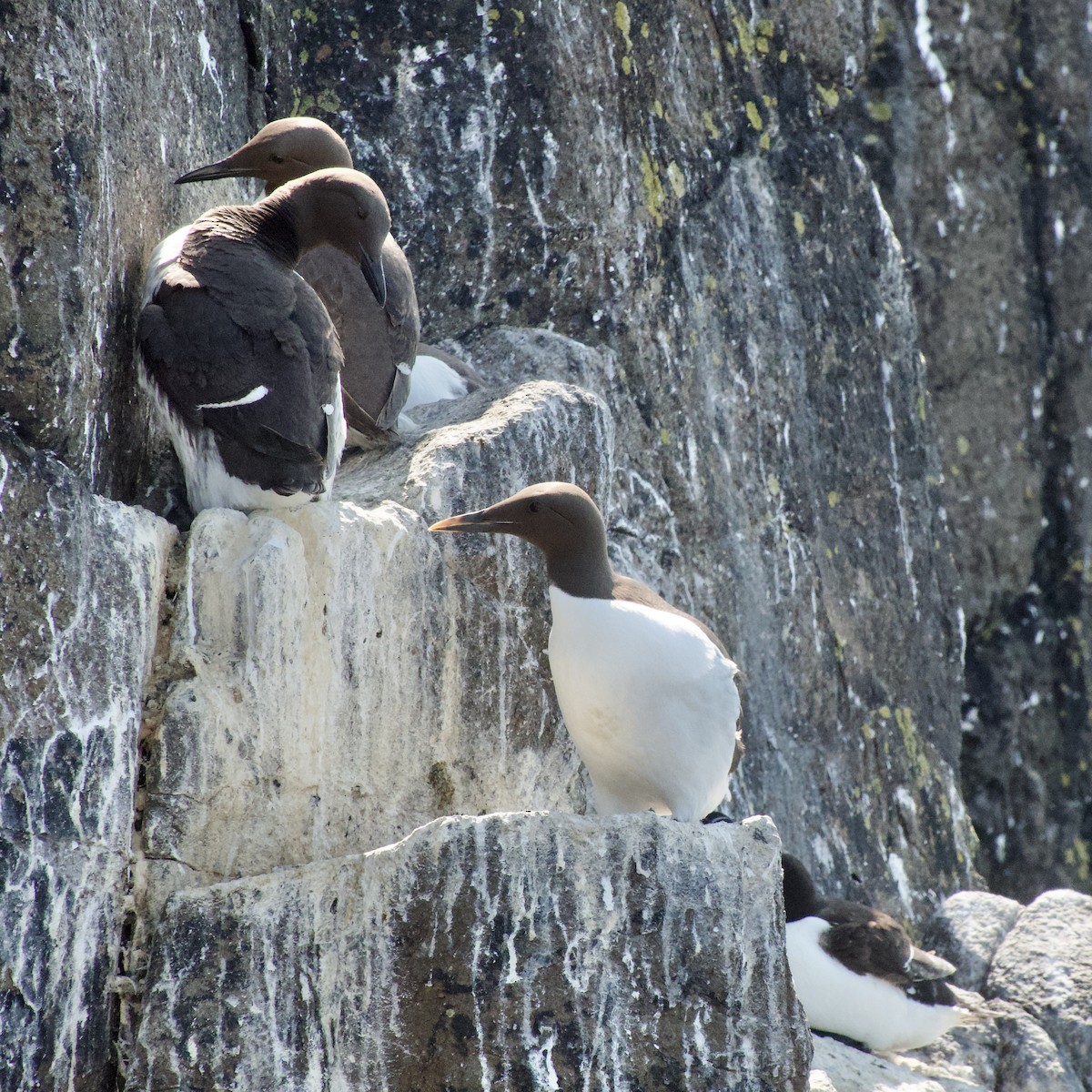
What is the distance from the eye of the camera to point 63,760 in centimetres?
338

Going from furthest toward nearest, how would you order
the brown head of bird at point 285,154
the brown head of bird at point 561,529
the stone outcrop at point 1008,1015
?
the stone outcrop at point 1008,1015 → the brown head of bird at point 285,154 → the brown head of bird at point 561,529

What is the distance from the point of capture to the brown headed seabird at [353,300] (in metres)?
4.77

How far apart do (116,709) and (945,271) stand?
7317 millimetres

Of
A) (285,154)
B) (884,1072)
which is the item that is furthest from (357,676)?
(884,1072)

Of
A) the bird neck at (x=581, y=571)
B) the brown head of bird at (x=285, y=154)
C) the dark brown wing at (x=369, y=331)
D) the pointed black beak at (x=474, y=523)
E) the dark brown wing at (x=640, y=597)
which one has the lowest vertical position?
the dark brown wing at (x=640, y=597)

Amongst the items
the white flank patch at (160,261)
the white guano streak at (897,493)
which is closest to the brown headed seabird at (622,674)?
the white flank patch at (160,261)

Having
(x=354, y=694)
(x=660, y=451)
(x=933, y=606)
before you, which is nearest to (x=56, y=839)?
(x=354, y=694)

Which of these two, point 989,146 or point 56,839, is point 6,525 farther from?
point 989,146

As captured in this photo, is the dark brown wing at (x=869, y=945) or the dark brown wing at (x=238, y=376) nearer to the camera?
the dark brown wing at (x=238, y=376)

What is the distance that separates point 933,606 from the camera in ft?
26.5

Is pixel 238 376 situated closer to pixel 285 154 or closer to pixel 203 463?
pixel 203 463

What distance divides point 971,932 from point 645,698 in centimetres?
278

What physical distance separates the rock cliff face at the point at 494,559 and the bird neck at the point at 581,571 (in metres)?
0.35

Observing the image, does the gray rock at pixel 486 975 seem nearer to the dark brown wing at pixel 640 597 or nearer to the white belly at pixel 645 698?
the white belly at pixel 645 698
